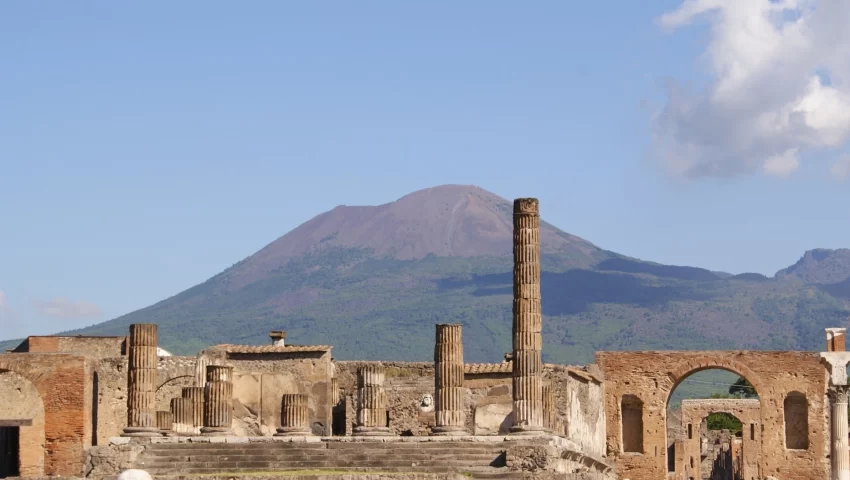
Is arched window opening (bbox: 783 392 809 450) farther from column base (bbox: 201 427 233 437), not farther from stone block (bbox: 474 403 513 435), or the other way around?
column base (bbox: 201 427 233 437)

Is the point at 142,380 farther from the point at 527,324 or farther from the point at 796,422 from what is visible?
the point at 796,422

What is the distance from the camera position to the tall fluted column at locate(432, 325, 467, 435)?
142ft

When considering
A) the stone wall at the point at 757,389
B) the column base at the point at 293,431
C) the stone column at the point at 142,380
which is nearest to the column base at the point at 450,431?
the column base at the point at 293,431

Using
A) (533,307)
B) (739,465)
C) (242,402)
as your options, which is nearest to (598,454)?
(242,402)

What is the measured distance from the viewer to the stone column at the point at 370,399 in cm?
4447

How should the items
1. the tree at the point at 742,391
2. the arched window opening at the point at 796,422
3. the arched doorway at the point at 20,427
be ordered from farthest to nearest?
the tree at the point at 742,391, the arched window opening at the point at 796,422, the arched doorway at the point at 20,427

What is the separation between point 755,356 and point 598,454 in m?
7.84

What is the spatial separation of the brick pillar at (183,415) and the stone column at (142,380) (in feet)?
5.28

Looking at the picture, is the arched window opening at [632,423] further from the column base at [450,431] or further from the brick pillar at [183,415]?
the column base at [450,431]

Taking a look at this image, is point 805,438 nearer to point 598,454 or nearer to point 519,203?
point 598,454

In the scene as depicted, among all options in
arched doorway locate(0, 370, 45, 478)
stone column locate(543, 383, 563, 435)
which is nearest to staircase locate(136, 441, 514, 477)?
stone column locate(543, 383, 563, 435)

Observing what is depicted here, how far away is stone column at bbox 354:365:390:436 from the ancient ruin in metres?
0.04

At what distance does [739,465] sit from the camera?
83.1 m

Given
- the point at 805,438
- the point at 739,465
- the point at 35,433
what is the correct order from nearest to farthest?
the point at 35,433
the point at 805,438
the point at 739,465
